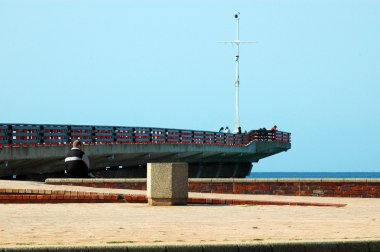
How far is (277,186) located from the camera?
27.5 meters

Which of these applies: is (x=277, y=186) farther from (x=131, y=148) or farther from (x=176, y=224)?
(x=131, y=148)

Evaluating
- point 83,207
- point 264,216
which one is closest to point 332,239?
point 264,216

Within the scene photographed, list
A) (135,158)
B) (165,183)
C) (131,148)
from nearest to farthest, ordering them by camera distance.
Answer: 1. (165,183)
2. (131,148)
3. (135,158)

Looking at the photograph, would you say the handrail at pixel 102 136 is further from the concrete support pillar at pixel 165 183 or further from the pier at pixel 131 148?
Result: the concrete support pillar at pixel 165 183

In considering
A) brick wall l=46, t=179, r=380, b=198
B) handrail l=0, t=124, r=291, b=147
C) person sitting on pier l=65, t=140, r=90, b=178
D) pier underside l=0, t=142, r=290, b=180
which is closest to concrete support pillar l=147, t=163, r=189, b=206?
brick wall l=46, t=179, r=380, b=198

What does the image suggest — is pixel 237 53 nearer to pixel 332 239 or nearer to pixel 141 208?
pixel 141 208

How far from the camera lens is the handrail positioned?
1721 inches

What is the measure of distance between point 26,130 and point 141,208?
2531 cm

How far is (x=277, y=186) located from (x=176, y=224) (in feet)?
40.5

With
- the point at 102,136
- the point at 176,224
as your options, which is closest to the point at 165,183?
the point at 176,224

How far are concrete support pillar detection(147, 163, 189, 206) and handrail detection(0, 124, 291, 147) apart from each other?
73.2 feet

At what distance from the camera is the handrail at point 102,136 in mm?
43719

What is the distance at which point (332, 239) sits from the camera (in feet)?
41.7

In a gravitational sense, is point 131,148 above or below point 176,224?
above
